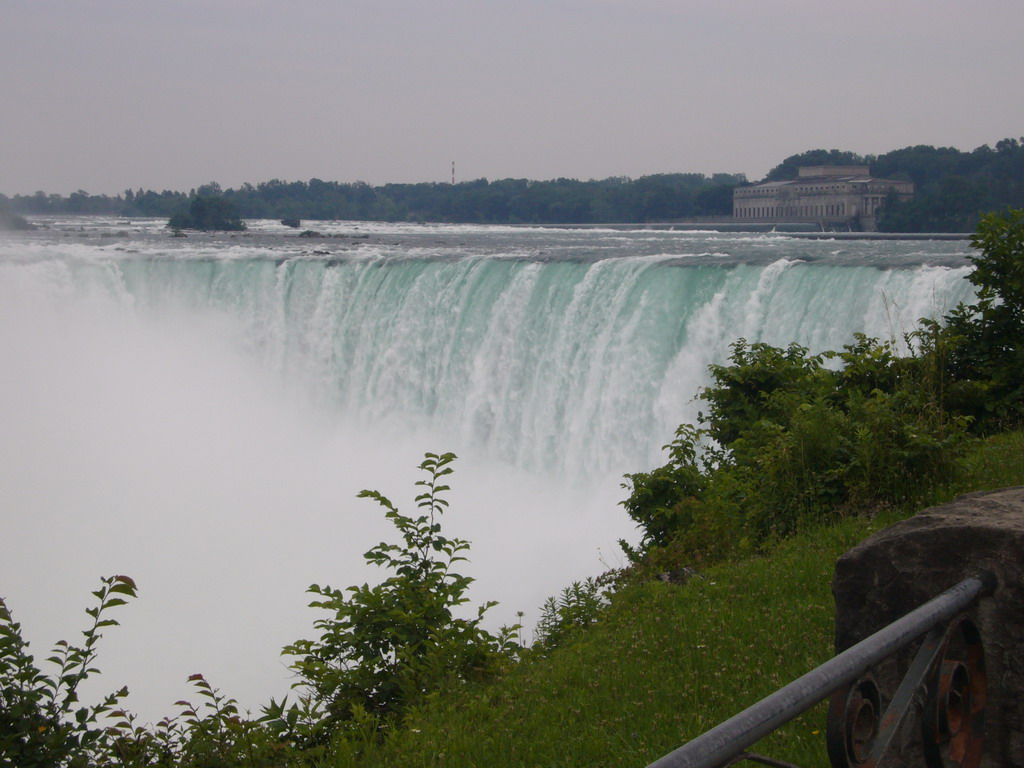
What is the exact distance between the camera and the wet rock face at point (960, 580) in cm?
292

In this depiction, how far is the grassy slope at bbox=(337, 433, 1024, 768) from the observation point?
414 centimetres

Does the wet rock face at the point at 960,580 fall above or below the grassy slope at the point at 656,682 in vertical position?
above

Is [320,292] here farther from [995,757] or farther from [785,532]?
[995,757]

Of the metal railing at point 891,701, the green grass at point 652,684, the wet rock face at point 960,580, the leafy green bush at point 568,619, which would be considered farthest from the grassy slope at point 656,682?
the metal railing at point 891,701

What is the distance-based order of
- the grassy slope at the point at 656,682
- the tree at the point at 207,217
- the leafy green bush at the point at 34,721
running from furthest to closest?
1. the tree at the point at 207,217
2. the leafy green bush at the point at 34,721
3. the grassy slope at the point at 656,682

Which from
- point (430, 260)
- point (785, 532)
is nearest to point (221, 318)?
point (430, 260)

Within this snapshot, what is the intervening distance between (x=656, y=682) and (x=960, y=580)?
1.84m

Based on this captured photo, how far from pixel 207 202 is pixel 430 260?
38.4 m

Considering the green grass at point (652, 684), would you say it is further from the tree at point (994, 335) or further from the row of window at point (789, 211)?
the row of window at point (789, 211)

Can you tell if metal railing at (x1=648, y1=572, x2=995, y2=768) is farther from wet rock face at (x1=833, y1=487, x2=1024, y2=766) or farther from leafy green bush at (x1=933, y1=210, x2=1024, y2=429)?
leafy green bush at (x1=933, y1=210, x2=1024, y2=429)

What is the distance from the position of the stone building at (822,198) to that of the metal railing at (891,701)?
4189 centimetres

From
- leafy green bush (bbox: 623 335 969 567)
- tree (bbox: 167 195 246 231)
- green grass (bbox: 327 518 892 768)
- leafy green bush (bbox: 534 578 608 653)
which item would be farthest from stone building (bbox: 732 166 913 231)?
green grass (bbox: 327 518 892 768)

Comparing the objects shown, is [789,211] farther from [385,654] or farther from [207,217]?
[385,654]

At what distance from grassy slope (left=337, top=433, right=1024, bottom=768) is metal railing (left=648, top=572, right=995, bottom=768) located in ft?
3.21
